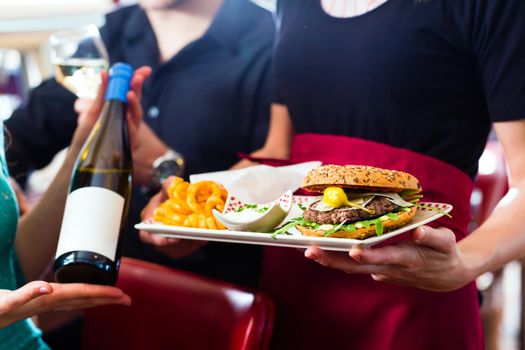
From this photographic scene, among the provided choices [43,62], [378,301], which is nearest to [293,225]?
[378,301]

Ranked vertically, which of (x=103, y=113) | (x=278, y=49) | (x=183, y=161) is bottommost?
(x=183, y=161)

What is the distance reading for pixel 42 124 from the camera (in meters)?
1.63

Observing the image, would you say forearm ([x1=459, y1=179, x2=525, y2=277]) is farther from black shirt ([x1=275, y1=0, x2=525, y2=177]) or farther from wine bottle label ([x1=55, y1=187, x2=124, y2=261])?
wine bottle label ([x1=55, y1=187, x2=124, y2=261])

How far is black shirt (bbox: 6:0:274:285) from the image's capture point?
141 centimetres

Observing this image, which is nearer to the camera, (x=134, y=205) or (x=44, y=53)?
(x=134, y=205)

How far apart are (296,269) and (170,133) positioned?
63 centimetres

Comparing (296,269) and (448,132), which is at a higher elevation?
(448,132)

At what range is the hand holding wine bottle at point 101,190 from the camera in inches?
32.2

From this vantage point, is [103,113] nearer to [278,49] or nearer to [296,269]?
[278,49]

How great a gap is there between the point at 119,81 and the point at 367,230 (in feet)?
1.75

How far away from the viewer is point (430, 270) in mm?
671

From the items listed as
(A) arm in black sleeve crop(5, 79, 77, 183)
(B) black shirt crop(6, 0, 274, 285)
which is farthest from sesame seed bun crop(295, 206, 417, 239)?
(A) arm in black sleeve crop(5, 79, 77, 183)

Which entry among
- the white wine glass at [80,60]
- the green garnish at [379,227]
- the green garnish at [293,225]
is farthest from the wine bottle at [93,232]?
the green garnish at [379,227]

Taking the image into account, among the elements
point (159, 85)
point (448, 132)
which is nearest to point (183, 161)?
point (159, 85)
